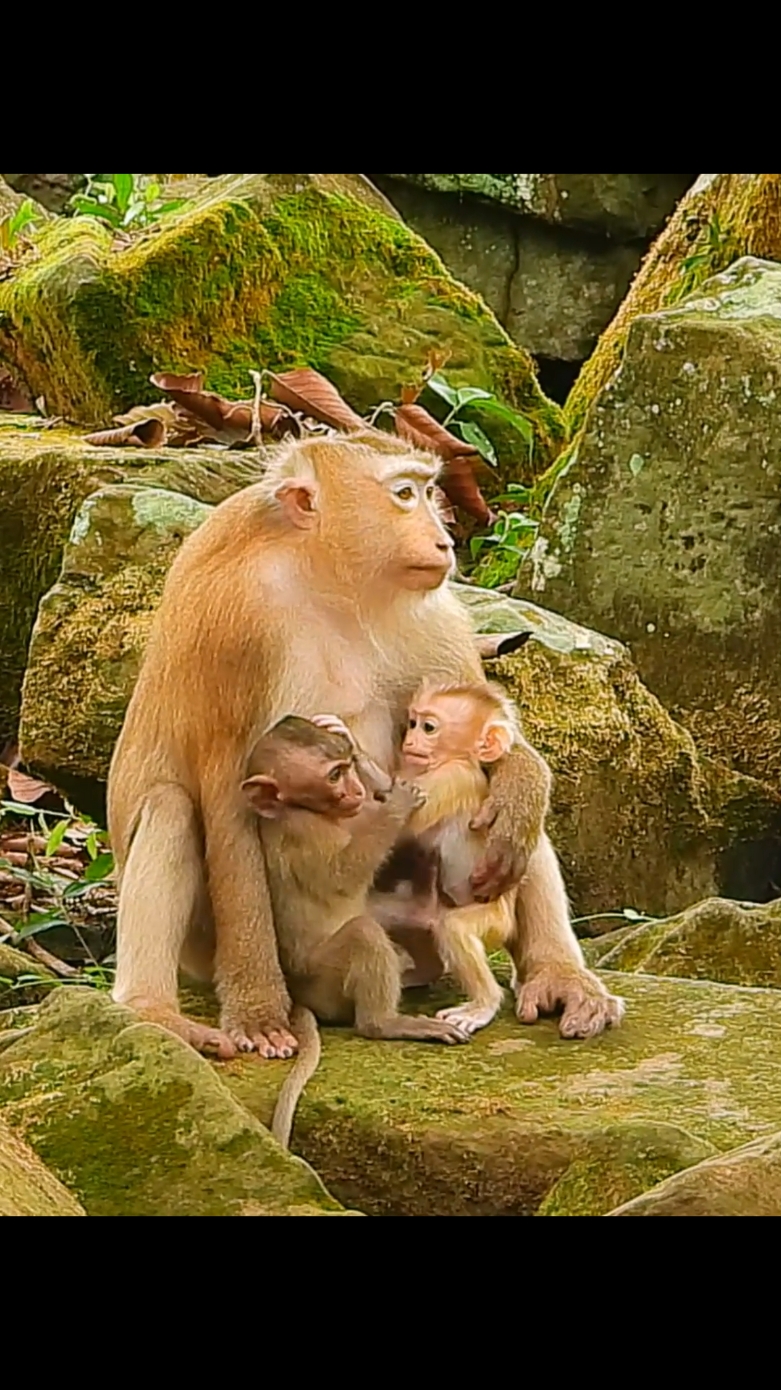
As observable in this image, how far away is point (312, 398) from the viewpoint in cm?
723

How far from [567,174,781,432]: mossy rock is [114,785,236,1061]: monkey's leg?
3964 millimetres

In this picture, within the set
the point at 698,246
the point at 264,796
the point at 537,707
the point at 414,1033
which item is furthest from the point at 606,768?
the point at 698,246

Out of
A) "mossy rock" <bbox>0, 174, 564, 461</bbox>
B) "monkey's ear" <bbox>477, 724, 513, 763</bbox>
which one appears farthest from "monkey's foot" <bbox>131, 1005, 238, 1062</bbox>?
"mossy rock" <bbox>0, 174, 564, 461</bbox>

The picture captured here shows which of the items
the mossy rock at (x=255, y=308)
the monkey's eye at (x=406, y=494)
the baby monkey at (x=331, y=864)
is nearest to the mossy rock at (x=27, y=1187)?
the baby monkey at (x=331, y=864)

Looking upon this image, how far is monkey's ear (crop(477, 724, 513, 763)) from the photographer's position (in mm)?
4113

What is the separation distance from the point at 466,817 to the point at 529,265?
31.7 ft

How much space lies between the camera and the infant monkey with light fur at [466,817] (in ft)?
13.3

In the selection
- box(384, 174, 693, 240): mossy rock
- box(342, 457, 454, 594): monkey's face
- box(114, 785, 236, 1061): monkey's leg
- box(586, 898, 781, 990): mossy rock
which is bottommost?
box(586, 898, 781, 990): mossy rock

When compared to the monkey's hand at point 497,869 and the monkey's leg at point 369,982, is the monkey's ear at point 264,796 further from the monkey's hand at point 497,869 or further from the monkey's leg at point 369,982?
the monkey's hand at point 497,869

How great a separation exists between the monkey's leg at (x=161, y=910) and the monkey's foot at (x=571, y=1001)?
664 millimetres

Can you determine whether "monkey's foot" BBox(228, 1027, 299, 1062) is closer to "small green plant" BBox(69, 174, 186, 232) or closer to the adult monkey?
the adult monkey

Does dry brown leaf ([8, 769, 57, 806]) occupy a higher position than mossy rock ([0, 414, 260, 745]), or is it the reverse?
mossy rock ([0, 414, 260, 745])

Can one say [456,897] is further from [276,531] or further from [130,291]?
[130,291]

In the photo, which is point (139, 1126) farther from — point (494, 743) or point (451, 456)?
point (451, 456)
